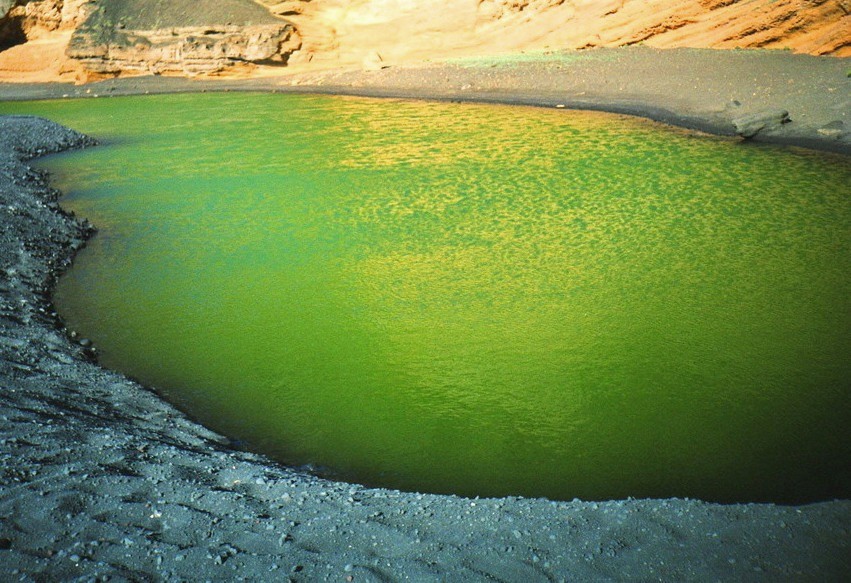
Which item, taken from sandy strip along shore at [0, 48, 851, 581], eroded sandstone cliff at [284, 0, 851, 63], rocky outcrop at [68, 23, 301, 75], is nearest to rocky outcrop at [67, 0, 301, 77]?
rocky outcrop at [68, 23, 301, 75]

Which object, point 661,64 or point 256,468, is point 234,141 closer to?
point 661,64

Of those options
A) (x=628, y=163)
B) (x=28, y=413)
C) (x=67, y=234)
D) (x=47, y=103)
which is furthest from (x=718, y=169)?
(x=47, y=103)

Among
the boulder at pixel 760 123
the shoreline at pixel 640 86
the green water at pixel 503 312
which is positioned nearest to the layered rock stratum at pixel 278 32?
the shoreline at pixel 640 86

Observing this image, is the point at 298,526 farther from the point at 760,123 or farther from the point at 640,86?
the point at 640,86

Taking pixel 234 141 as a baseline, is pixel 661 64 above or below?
above

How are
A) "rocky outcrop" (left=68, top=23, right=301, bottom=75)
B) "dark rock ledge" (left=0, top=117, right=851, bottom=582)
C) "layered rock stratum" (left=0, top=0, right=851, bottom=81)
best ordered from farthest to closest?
1. "rocky outcrop" (left=68, top=23, right=301, bottom=75)
2. "layered rock stratum" (left=0, top=0, right=851, bottom=81)
3. "dark rock ledge" (left=0, top=117, right=851, bottom=582)

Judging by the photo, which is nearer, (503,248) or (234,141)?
(503,248)

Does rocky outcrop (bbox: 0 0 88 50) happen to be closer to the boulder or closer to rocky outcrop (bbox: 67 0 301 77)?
rocky outcrop (bbox: 67 0 301 77)
